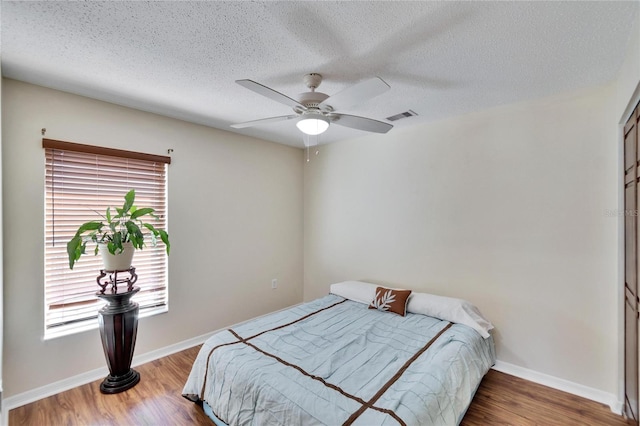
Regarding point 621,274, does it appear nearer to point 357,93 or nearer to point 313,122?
point 357,93

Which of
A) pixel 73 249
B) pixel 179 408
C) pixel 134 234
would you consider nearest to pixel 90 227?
pixel 73 249

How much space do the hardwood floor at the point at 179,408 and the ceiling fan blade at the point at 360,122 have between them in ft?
7.28

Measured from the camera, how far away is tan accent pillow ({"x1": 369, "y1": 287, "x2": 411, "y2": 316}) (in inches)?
109

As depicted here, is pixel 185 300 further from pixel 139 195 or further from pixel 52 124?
pixel 52 124

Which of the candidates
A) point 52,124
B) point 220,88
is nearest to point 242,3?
point 220,88

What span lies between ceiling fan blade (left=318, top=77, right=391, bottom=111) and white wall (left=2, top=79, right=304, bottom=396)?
1.89m

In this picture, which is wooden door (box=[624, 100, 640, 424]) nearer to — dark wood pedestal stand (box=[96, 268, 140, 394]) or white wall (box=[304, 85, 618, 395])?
white wall (box=[304, 85, 618, 395])

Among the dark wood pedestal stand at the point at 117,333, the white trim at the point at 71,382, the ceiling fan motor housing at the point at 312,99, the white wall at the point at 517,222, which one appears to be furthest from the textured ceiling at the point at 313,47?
the white trim at the point at 71,382

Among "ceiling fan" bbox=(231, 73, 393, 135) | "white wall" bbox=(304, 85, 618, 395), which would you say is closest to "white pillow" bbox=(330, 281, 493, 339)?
"white wall" bbox=(304, 85, 618, 395)

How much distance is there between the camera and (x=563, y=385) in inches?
91.3

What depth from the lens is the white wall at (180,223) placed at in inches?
84.5

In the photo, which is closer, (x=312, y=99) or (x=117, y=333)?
(x=312, y=99)

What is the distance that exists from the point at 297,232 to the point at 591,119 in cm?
341

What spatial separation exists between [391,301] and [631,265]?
5.74 feet
